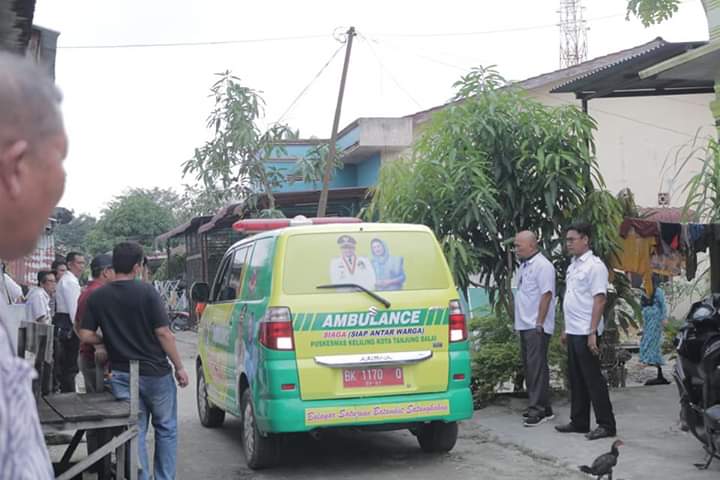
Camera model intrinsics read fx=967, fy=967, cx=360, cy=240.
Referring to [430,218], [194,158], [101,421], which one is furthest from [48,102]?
[194,158]

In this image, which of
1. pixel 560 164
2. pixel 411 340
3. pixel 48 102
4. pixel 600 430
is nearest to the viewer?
pixel 48 102

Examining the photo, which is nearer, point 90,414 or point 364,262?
point 90,414

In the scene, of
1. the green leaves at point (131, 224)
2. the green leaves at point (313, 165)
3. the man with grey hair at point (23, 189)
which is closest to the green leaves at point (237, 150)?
the green leaves at point (313, 165)

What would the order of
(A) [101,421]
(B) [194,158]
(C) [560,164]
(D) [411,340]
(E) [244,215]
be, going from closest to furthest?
(A) [101,421] < (D) [411,340] < (C) [560,164] < (B) [194,158] < (E) [244,215]

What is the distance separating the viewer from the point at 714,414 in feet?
21.8

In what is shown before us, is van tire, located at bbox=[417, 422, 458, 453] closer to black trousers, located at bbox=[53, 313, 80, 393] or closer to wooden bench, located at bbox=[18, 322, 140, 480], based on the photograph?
wooden bench, located at bbox=[18, 322, 140, 480]

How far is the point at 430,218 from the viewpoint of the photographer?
1068 cm

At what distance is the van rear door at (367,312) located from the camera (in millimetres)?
7336

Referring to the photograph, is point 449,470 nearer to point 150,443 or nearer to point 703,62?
point 150,443

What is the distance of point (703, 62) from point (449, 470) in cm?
595

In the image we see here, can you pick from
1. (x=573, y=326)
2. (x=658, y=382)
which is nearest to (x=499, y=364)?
(x=573, y=326)

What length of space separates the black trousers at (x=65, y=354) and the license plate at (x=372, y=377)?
4.70m

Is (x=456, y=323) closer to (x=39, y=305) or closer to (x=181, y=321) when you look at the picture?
(x=39, y=305)

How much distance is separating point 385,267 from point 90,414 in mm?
2638
